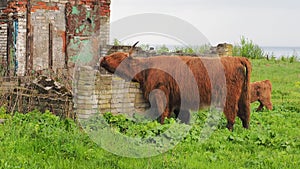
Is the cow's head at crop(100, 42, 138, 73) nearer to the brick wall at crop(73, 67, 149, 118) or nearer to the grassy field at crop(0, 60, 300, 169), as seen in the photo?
the brick wall at crop(73, 67, 149, 118)

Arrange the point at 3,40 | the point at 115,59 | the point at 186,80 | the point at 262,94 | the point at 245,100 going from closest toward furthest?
the point at 186,80
the point at 245,100
the point at 115,59
the point at 262,94
the point at 3,40

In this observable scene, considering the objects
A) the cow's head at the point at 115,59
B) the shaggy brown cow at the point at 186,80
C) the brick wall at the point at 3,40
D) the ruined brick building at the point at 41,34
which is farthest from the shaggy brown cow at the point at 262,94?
the brick wall at the point at 3,40

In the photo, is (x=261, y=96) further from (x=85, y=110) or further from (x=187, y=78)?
(x=85, y=110)

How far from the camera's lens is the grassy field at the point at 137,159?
6.06 metres

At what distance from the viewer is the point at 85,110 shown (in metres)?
8.58

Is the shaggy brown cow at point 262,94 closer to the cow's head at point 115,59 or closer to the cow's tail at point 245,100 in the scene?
the cow's tail at point 245,100

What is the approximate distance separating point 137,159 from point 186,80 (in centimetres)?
315

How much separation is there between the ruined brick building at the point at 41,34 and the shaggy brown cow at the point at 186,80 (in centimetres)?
470

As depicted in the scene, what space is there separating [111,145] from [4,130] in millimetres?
1761

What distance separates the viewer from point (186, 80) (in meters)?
9.08

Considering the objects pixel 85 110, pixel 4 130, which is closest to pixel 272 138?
pixel 85 110

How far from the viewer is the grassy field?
6.06 m

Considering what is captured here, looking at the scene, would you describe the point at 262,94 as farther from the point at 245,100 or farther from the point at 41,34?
the point at 41,34

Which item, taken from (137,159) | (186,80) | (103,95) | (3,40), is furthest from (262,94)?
(3,40)
